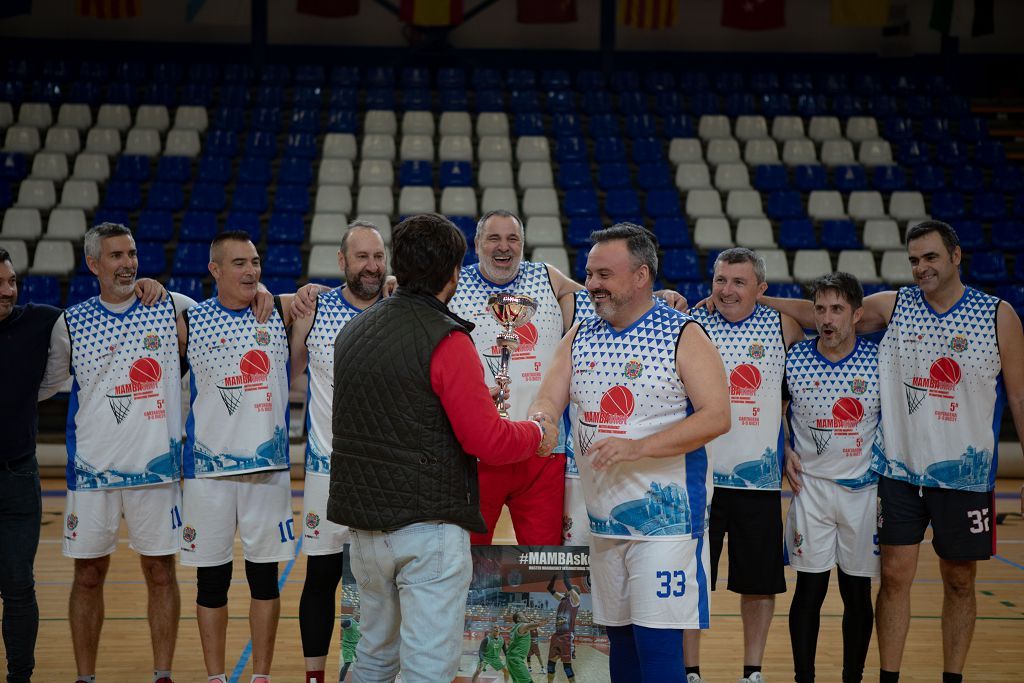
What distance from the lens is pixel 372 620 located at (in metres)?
3.09

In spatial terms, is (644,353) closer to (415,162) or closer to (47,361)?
(47,361)

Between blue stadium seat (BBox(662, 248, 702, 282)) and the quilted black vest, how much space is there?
27.1ft

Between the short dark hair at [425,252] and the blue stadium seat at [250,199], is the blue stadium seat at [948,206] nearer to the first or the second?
the blue stadium seat at [250,199]

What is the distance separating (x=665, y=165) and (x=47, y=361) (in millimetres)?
10091

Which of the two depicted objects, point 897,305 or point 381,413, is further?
point 897,305

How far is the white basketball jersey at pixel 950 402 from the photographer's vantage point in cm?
443

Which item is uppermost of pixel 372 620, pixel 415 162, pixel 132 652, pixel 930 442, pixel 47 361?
pixel 415 162

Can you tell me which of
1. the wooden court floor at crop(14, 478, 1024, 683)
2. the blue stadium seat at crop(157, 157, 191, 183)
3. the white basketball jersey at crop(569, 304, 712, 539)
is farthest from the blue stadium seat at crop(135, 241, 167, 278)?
the white basketball jersey at crop(569, 304, 712, 539)

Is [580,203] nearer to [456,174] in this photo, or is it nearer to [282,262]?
[456,174]

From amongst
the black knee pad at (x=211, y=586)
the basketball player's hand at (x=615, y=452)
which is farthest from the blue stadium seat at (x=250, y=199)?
the basketball player's hand at (x=615, y=452)

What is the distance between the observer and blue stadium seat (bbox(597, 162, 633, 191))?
12.9 m

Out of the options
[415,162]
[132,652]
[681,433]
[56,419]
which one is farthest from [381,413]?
[415,162]

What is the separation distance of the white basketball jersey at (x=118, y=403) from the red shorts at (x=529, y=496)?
146 cm

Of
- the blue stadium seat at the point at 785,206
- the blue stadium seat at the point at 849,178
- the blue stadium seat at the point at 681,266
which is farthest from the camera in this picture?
the blue stadium seat at the point at 849,178
